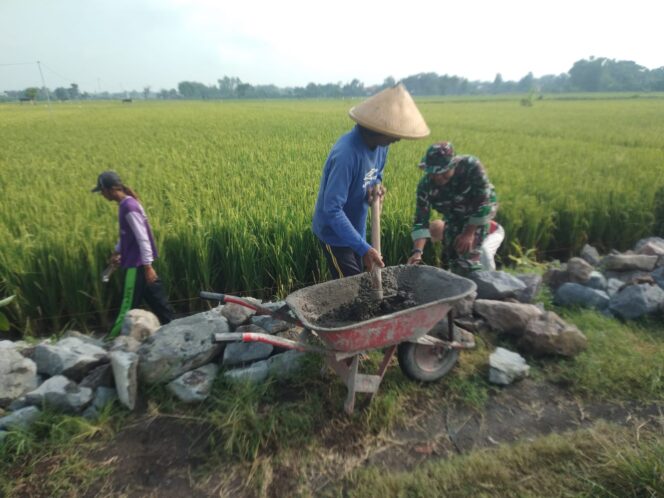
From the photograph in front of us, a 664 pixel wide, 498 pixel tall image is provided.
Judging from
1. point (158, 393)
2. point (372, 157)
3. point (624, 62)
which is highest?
point (624, 62)

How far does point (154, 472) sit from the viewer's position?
1931 mm

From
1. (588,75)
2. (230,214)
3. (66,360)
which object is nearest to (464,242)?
(230,214)

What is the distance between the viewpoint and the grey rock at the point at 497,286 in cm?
316

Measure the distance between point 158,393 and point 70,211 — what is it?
8.82ft

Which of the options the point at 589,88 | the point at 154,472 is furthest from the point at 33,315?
the point at 589,88

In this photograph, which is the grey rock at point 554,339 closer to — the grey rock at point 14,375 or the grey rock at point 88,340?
the grey rock at point 88,340

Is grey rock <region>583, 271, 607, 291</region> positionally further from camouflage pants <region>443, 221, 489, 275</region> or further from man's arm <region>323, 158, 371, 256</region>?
man's arm <region>323, 158, 371, 256</region>

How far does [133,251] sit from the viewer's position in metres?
2.82

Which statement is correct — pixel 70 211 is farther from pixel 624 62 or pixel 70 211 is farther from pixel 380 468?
pixel 624 62

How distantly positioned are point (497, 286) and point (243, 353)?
6.55ft

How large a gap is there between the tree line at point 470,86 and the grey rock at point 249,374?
57539 mm

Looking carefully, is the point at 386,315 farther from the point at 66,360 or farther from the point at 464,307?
the point at 66,360

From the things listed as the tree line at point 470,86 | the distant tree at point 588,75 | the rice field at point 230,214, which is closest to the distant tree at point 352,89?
the tree line at point 470,86

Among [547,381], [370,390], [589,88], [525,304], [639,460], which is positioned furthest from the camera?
[589,88]
